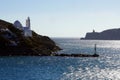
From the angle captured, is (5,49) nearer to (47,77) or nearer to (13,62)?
(13,62)

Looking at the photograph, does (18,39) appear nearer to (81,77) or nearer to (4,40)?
(4,40)

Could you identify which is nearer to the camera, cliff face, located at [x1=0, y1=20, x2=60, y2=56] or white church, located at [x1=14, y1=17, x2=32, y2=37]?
cliff face, located at [x1=0, y1=20, x2=60, y2=56]

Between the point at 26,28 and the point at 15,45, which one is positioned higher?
A: the point at 26,28

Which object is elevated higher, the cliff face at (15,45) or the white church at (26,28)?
the white church at (26,28)

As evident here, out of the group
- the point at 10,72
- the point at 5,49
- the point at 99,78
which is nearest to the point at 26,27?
the point at 5,49

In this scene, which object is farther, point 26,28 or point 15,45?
point 26,28

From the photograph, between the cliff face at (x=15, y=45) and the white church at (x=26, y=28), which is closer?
the cliff face at (x=15, y=45)

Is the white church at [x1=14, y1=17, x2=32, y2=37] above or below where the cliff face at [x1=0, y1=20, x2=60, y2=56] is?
above

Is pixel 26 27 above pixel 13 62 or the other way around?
above

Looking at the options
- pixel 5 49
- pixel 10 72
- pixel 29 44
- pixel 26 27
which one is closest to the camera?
pixel 10 72

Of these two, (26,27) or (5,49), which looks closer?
(5,49)

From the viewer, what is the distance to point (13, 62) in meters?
118

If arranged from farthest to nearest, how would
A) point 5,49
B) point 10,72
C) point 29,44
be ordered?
point 29,44 → point 5,49 → point 10,72

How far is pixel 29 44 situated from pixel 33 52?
21.6ft
